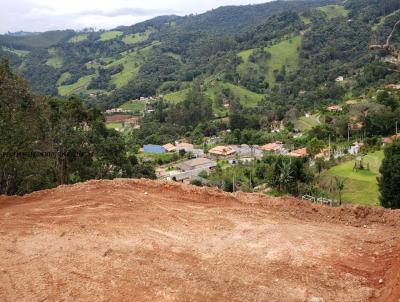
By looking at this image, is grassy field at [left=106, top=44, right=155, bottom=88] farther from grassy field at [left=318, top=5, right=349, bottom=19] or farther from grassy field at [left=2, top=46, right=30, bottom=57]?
grassy field at [left=318, top=5, right=349, bottom=19]

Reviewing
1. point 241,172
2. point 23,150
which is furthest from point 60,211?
point 241,172

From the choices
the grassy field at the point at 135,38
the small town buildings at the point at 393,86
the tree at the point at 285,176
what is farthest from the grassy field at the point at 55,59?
the tree at the point at 285,176

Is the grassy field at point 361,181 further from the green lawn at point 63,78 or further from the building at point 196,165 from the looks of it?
the green lawn at point 63,78

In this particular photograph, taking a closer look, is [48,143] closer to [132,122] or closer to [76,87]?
[132,122]

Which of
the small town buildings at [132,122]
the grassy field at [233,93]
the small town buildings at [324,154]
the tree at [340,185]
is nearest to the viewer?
the tree at [340,185]

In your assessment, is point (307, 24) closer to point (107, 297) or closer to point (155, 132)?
point (155, 132)

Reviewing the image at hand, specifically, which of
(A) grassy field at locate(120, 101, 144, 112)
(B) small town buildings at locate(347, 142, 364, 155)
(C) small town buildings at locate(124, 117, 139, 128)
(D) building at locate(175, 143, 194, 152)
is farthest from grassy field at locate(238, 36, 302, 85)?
(B) small town buildings at locate(347, 142, 364, 155)

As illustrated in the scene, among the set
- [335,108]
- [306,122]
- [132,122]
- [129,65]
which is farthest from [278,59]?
[129,65]

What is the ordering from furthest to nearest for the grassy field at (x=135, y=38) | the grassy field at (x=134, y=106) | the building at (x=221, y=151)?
the grassy field at (x=135, y=38), the grassy field at (x=134, y=106), the building at (x=221, y=151)
